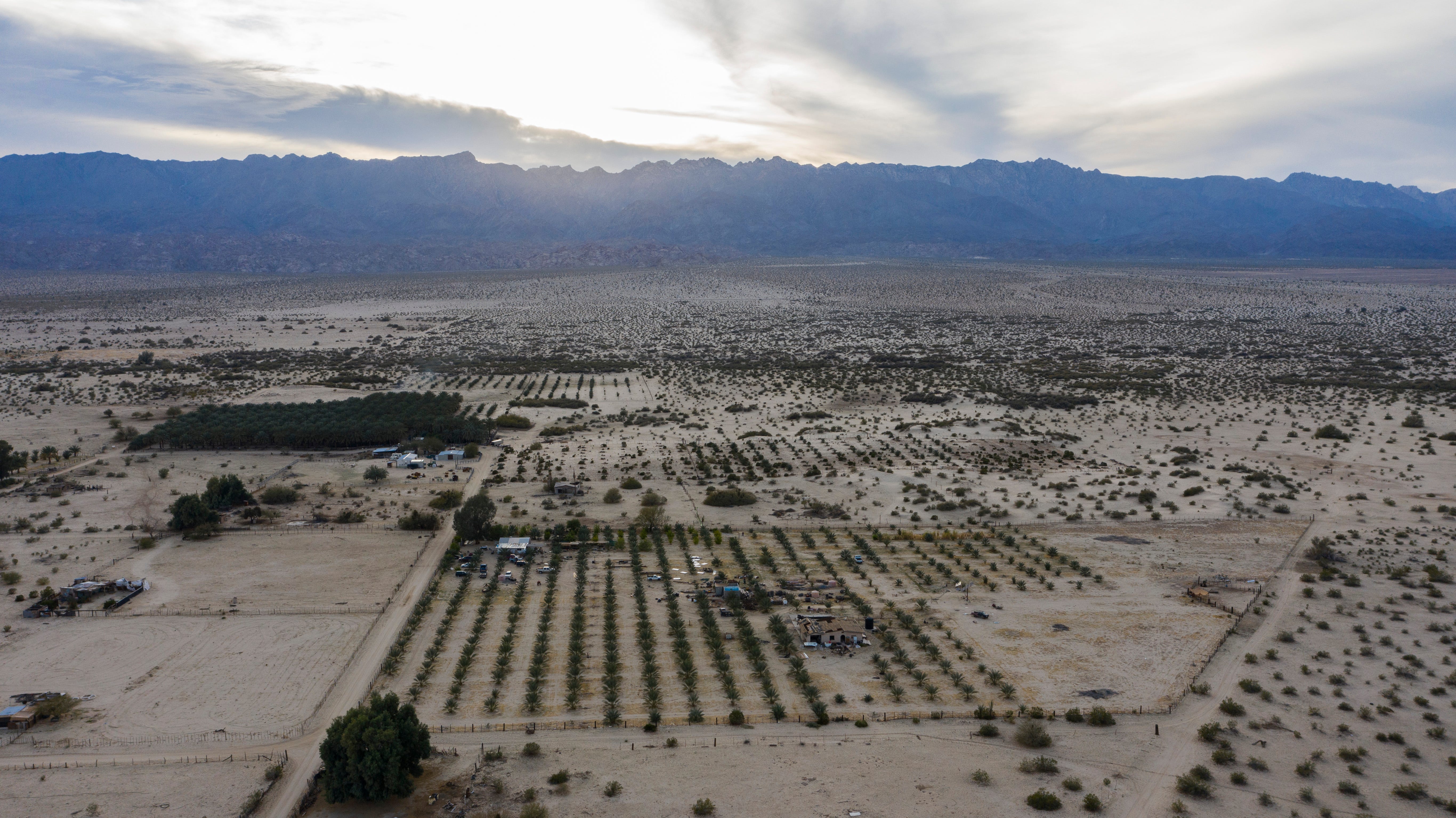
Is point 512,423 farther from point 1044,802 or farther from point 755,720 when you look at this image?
point 1044,802

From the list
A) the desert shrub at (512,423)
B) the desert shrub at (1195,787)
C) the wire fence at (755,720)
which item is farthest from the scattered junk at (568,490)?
the desert shrub at (1195,787)

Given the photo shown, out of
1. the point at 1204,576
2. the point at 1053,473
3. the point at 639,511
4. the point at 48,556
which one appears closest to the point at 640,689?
the point at 639,511

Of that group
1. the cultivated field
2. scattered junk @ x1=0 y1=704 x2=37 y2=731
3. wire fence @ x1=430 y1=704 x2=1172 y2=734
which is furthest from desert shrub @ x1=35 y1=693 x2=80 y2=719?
wire fence @ x1=430 y1=704 x2=1172 y2=734

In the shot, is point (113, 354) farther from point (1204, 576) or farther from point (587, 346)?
point (1204, 576)

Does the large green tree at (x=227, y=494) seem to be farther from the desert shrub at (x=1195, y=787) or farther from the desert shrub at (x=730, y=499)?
the desert shrub at (x=1195, y=787)

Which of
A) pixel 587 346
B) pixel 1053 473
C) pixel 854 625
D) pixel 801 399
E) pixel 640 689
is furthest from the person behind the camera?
pixel 587 346

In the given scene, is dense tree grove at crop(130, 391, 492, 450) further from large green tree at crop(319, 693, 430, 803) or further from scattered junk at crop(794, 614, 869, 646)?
large green tree at crop(319, 693, 430, 803)
